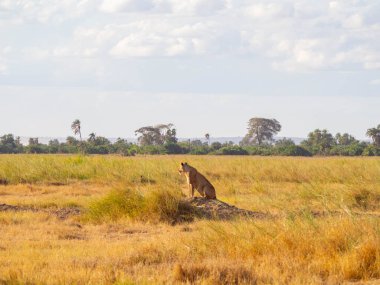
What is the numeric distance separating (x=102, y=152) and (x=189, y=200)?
50.2 m

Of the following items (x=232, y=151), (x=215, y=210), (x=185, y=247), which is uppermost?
(x=232, y=151)

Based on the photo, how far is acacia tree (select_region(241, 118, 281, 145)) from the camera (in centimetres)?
9625

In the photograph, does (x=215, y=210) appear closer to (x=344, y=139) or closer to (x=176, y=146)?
(x=176, y=146)

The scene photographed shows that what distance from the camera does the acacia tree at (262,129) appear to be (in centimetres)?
9625

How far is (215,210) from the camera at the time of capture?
16.4 meters

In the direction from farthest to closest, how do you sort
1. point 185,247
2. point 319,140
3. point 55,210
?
1. point 319,140
2. point 55,210
3. point 185,247

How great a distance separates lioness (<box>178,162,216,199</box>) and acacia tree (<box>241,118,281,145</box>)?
7868cm

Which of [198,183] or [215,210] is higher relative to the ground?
[198,183]

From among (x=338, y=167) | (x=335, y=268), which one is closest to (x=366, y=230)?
(x=335, y=268)

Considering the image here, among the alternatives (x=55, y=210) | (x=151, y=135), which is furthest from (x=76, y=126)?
(x=55, y=210)

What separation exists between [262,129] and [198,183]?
80342 mm

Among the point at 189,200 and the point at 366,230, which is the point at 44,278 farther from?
the point at 189,200

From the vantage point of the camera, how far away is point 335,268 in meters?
10.3

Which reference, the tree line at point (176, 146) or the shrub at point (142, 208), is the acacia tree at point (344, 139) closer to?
the tree line at point (176, 146)
